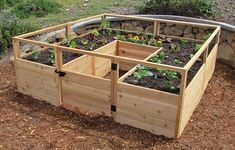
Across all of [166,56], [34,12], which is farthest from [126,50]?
[34,12]

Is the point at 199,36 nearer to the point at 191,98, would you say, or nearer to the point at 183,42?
the point at 183,42

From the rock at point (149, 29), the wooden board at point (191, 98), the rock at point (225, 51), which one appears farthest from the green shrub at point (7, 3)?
the wooden board at point (191, 98)

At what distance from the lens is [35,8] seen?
8.82 metres

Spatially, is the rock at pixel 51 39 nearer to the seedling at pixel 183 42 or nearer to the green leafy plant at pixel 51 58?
the green leafy plant at pixel 51 58

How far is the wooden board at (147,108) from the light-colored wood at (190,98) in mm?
138

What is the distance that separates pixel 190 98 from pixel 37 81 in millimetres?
2196

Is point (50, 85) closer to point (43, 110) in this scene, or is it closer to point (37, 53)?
point (43, 110)

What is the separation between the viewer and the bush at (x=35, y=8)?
864cm

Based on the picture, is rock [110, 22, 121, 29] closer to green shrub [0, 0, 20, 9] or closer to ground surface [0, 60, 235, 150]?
ground surface [0, 60, 235, 150]

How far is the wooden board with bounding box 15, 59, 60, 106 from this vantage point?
460 cm

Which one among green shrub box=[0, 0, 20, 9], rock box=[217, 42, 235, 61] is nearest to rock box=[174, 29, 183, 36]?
rock box=[217, 42, 235, 61]

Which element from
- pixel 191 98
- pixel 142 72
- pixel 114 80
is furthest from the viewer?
pixel 142 72

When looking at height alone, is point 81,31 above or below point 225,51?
above

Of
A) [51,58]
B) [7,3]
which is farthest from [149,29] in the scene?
[7,3]
